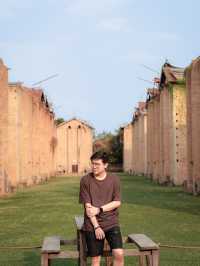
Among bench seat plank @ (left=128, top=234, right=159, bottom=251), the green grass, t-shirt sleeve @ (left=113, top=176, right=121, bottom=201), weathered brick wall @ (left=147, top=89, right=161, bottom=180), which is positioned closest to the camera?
t-shirt sleeve @ (left=113, top=176, right=121, bottom=201)

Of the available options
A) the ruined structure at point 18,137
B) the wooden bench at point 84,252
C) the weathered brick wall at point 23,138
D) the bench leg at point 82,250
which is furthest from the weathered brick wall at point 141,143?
the bench leg at point 82,250

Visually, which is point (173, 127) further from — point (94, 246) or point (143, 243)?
point (94, 246)

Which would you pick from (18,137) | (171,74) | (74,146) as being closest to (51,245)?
(18,137)

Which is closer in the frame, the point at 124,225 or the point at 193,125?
the point at 124,225

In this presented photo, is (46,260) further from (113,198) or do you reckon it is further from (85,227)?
(113,198)

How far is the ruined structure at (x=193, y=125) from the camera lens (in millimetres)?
26656

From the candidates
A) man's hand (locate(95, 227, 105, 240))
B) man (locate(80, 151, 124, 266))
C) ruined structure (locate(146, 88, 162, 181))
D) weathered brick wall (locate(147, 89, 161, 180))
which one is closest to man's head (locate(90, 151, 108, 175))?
man (locate(80, 151, 124, 266))

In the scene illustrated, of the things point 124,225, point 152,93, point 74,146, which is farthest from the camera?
point 74,146

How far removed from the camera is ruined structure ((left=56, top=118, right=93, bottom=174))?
81625 millimetres

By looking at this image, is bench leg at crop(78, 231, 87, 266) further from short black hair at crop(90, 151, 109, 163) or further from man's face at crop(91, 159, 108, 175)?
short black hair at crop(90, 151, 109, 163)

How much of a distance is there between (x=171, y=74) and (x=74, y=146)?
46.6 m

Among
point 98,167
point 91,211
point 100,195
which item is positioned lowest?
point 91,211

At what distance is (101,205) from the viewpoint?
6324 millimetres

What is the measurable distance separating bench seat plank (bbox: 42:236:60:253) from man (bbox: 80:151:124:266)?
62 cm
